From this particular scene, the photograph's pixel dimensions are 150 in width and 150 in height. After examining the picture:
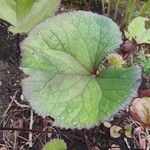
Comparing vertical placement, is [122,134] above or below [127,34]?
below

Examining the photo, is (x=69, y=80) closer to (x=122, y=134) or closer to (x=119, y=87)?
(x=119, y=87)

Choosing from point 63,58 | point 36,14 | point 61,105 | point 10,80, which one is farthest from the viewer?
point 10,80

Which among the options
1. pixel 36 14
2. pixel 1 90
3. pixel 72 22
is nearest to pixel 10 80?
pixel 1 90

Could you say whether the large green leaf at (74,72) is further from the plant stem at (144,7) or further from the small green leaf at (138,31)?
the plant stem at (144,7)

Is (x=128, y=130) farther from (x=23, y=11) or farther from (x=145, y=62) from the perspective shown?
(x=23, y=11)

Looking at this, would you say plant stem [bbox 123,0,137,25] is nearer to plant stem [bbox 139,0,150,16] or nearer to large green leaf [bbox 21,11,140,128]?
plant stem [bbox 139,0,150,16]

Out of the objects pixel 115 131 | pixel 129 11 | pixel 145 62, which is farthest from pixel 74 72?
pixel 129 11

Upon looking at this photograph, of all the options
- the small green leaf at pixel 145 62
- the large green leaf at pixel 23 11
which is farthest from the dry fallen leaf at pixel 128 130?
the large green leaf at pixel 23 11
